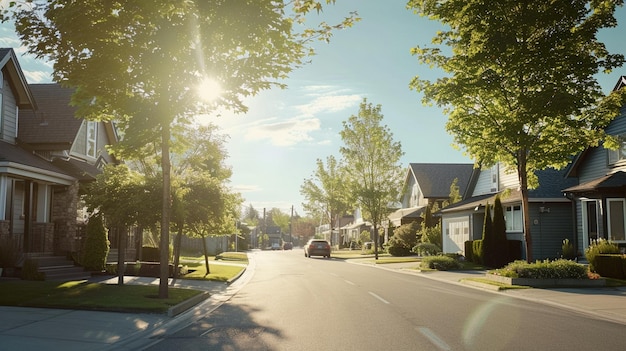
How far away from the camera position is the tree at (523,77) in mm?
18625

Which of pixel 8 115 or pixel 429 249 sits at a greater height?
pixel 8 115

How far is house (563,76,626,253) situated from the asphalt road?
11160 mm

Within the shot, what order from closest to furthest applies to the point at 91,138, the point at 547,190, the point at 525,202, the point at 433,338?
1. the point at 433,338
2. the point at 525,202
3. the point at 91,138
4. the point at 547,190

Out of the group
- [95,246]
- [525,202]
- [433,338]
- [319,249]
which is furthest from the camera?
[319,249]

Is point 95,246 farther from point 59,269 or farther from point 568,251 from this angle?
point 568,251

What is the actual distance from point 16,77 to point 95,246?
7.45m

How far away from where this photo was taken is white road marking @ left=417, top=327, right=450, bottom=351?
794 cm

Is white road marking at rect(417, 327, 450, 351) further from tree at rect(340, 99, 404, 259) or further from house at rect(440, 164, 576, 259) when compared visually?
tree at rect(340, 99, 404, 259)

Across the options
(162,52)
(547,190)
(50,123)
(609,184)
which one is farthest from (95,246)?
(547,190)

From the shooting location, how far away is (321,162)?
268 feet

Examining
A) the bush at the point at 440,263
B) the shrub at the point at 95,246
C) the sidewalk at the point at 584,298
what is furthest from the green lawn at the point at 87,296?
the bush at the point at 440,263

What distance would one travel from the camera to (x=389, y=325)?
393 inches

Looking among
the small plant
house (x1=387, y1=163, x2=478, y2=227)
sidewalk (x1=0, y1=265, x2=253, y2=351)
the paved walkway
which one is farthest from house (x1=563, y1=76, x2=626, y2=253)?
house (x1=387, y1=163, x2=478, y2=227)

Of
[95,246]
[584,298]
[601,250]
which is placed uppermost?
[95,246]
